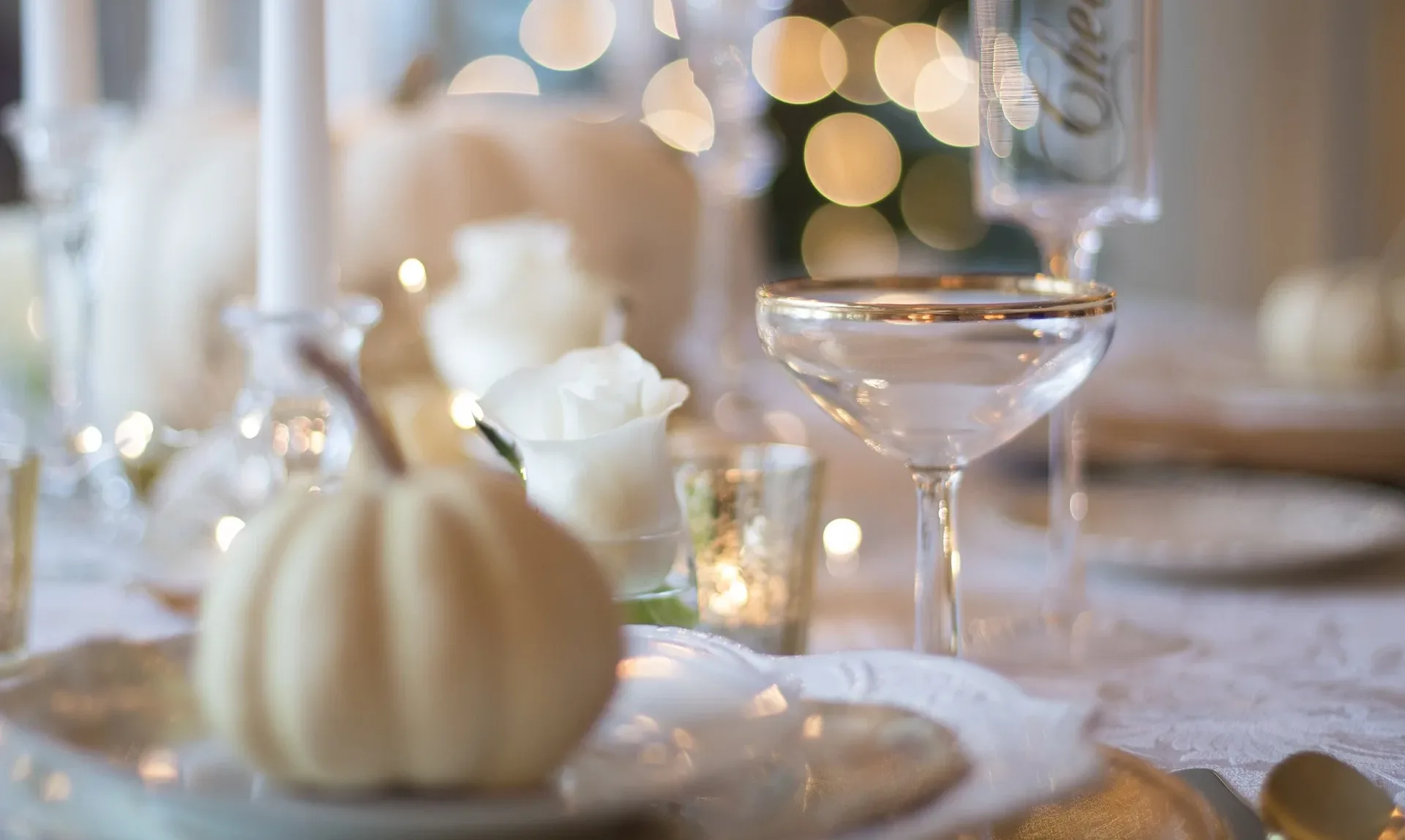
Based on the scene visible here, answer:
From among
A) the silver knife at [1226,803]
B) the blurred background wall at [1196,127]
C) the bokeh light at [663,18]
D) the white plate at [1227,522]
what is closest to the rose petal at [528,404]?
the silver knife at [1226,803]

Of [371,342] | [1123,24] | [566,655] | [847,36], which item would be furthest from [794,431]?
[847,36]

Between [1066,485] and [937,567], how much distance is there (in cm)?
22

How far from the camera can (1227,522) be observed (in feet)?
2.63

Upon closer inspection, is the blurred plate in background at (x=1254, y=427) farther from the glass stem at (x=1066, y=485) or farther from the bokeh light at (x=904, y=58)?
the bokeh light at (x=904, y=58)

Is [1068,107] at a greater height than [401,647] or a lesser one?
greater

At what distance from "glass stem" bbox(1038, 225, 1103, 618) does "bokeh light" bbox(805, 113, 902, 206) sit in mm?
2663

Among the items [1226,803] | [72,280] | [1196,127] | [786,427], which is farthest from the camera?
[1196,127]

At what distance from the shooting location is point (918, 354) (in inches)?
16.2

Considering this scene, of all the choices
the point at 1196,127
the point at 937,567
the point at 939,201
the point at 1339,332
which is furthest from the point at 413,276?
the point at 1196,127

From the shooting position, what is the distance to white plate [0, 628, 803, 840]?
0.26 m

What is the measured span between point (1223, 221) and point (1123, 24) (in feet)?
10.7

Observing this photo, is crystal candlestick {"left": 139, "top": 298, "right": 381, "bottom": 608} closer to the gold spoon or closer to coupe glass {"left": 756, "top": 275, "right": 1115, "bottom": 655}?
coupe glass {"left": 756, "top": 275, "right": 1115, "bottom": 655}

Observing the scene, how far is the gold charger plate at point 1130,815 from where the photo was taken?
35cm

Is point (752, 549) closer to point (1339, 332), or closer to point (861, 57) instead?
point (1339, 332)
